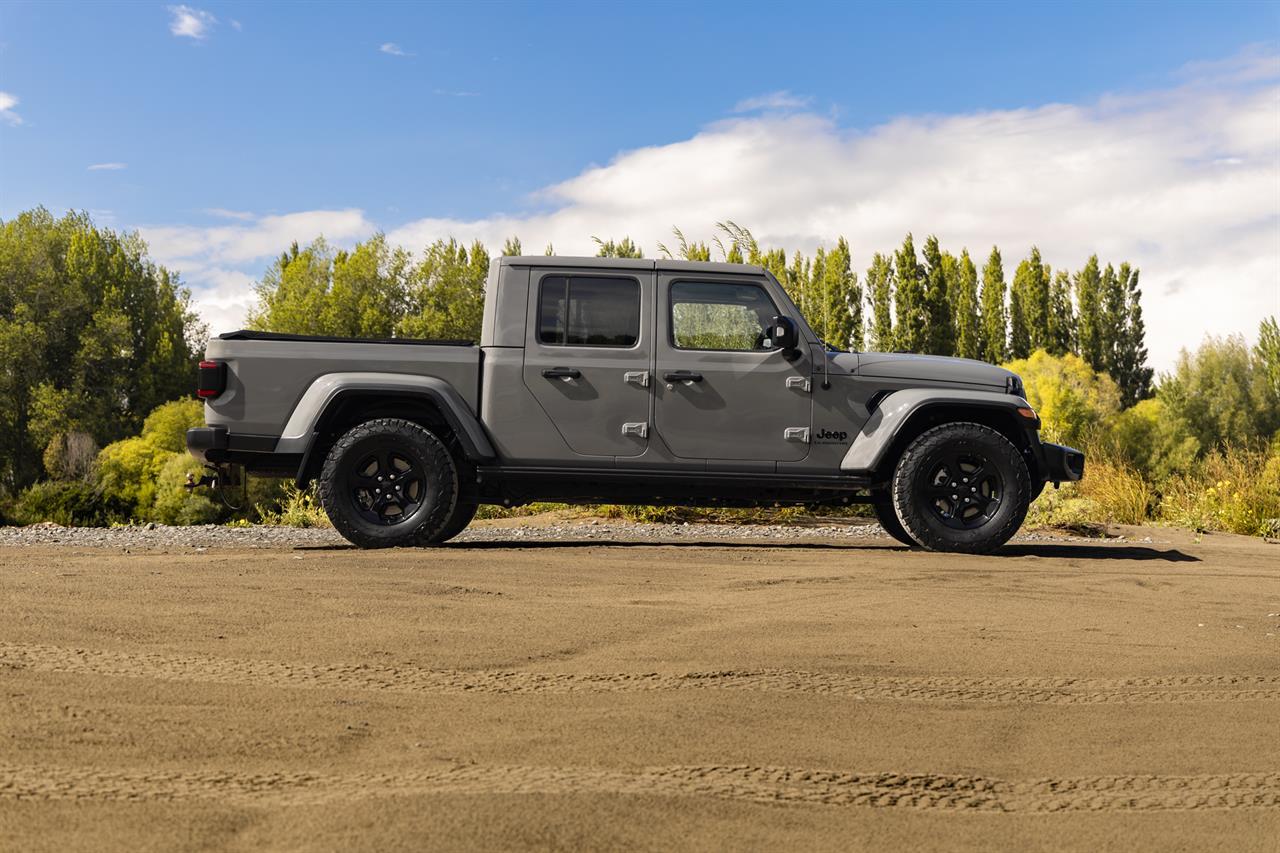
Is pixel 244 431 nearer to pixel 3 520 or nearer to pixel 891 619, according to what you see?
pixel 891 619

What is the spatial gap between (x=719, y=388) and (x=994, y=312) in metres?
41.4

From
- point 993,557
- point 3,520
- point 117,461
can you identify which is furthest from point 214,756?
point 117,461

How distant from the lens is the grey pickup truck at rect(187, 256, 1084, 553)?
836cm

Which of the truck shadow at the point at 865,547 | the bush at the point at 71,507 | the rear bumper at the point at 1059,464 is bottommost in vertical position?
the bush at the point at 71,507

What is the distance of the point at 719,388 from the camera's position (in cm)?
845

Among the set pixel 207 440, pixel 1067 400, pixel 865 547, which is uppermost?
pixel 1067 400

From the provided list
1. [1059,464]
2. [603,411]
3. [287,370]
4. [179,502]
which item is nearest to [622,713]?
[603,411]

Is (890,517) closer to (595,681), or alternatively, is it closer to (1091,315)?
(595,681)

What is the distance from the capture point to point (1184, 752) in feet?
12.3

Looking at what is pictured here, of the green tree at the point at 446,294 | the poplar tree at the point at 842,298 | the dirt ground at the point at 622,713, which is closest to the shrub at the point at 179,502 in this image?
the green tree at the point at 446,294

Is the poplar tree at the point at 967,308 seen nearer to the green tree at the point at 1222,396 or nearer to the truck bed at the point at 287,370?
the green tree at the point at 1222,396

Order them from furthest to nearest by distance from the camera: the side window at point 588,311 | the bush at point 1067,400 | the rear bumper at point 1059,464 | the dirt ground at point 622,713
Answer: the bush at point 1067,400 < the rear bumper at point 1059,464 < the side window at point 588,311 < the dirt ground at point 622,713

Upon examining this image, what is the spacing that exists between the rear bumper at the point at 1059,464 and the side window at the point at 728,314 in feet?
7.35

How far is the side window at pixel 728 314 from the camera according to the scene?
336 inches
